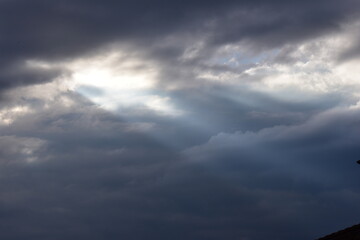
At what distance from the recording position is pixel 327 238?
5428 centimetres

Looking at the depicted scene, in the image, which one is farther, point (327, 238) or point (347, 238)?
point (327, 238)

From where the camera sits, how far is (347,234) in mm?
51188

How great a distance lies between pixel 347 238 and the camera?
1934 inches

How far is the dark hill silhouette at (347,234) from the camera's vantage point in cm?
4866

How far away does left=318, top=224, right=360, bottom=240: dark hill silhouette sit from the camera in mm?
48659

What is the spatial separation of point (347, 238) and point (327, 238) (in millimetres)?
5310
